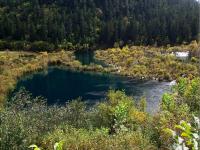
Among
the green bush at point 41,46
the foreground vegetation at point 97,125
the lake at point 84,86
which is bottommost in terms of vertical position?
the green bush at point 41,46

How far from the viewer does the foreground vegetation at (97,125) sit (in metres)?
20.7

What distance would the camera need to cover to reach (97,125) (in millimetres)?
37062

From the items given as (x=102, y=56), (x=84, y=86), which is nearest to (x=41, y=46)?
(x=102, y=56)

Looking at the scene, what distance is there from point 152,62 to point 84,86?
2216 cm

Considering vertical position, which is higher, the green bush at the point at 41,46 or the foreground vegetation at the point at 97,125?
the foreground vegetation at the point at 97,125

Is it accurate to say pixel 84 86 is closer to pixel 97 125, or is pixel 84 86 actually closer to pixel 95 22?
pixel 97 125

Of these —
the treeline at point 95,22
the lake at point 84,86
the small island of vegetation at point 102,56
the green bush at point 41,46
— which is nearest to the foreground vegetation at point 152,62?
the small island of vegetation at point 102,56

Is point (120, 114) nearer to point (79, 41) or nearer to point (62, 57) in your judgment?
point (62, 57)

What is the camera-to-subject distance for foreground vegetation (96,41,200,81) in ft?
251

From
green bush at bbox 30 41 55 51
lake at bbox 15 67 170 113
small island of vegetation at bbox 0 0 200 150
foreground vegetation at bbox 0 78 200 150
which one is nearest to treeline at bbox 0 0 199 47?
small island of vegetation at bbox 0 0 200 150

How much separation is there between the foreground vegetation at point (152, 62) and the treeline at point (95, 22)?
9.01 m

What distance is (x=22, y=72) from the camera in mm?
78375

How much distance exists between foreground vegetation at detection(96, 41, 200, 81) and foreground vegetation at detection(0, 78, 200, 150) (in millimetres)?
28791

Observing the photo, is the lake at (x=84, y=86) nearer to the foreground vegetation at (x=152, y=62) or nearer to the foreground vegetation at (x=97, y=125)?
the foreground vegetation at (x=152, y=62)
